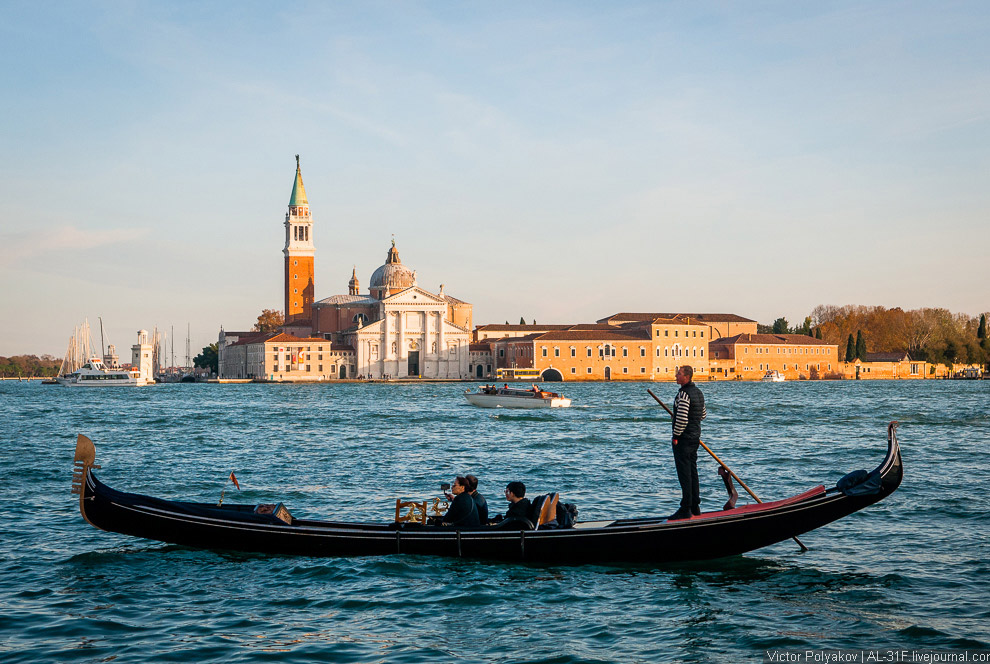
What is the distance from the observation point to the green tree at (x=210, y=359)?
3915 inches

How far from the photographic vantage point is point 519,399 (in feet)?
132

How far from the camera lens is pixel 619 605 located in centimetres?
739

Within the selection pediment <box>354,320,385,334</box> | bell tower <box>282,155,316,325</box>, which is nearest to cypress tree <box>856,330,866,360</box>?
pediment <box>354,320,385,334</box>

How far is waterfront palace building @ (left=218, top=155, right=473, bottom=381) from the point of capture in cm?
8194

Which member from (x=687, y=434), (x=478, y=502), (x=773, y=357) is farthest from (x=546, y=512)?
(x=773, y=357)

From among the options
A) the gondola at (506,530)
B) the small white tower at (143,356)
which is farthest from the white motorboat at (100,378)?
the gondola at (506,530)

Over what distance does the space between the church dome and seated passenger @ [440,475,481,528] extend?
80.0 meters

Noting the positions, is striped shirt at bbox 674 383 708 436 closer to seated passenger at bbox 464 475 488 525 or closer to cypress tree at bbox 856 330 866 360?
seated passenger at bbox 464 475 488 525

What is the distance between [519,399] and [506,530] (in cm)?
3206

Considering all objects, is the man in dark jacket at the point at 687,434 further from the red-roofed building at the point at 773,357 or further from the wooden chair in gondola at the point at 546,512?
the red-roofed building at the point at 773,357

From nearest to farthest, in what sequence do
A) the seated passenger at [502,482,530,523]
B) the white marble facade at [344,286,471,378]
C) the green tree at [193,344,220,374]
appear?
1. the seated passenger at [502,482,530,523]
2. the white marble facade at [344,286,471,378]
3. the green tree at [193,344,220,374]

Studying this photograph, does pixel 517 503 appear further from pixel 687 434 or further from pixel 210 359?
pixel 210 359

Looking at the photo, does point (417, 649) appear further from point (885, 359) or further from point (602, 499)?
point (885, 359)

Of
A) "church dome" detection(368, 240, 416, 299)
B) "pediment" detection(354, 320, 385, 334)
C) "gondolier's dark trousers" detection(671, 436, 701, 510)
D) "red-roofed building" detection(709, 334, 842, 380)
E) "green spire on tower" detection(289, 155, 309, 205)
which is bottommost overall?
"gondolier's dark trousers" detection(671, 436, 701, 510)
